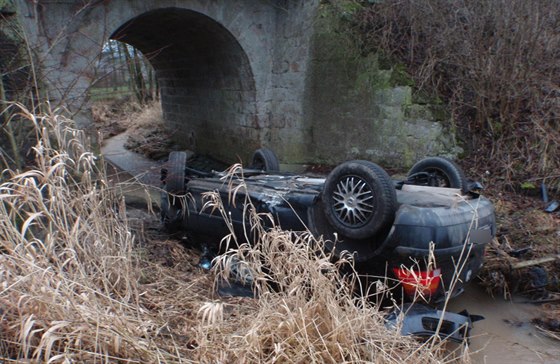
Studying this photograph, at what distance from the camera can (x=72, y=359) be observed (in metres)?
2.20

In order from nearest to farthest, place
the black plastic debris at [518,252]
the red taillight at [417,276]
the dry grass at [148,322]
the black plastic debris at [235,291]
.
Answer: the dry grass at [148,322]
the red taillight at [417,276]
the black plastic debris at [235,291]
the black plastic debris at [518,252]

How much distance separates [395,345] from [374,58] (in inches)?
251

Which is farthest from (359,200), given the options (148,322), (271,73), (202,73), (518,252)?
(202,73)

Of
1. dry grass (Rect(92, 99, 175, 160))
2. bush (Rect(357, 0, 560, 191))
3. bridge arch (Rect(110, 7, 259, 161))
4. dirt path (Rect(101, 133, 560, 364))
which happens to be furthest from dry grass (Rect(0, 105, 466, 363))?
dry grass (Rect(92, 99, 175, 160))

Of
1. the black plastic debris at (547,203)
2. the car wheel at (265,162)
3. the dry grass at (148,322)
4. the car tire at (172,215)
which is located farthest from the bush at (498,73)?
the dry grass at (148,322)

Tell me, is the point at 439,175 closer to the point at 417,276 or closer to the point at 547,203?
the point at 417,276

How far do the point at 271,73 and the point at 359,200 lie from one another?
6.32 m

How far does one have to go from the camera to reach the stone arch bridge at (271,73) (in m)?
7.12

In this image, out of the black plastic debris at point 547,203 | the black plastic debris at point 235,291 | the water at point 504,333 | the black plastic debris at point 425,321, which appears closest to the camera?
the black plastic debris at point 425,321

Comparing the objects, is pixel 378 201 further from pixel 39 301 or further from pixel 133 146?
pixel 133 146

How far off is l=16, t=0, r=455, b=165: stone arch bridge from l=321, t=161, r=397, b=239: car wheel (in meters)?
4.48

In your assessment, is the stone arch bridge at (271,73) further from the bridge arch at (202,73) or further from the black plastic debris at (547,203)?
the black plastic debris at (547,203)

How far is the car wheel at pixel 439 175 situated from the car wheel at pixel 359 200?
1177 mm

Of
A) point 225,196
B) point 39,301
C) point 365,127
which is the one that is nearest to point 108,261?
point 39,301
